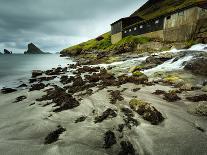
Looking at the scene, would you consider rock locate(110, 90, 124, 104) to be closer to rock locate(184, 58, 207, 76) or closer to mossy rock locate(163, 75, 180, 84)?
mossy rock locate(163, 75, 180, 84)

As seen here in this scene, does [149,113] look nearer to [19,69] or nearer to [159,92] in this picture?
[159,92]

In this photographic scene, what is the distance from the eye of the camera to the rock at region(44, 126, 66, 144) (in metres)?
7.29

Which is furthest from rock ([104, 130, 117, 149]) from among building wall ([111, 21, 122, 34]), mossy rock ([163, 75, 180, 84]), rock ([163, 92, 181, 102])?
building wall ([111, 21, 122, 34])

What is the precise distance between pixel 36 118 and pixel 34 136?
2111 mm

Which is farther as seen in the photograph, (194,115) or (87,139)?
(194,115)

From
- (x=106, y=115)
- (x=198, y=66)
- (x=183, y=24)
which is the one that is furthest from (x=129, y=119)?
(x=183, y=24)

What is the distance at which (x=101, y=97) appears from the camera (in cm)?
1312

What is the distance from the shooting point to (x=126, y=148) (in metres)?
6.58

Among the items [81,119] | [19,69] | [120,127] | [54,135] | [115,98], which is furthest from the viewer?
[19,69]

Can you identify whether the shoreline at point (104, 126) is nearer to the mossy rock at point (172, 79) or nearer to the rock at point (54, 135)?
the rock at point (54, 135)

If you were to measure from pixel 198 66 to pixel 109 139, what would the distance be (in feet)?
49.5

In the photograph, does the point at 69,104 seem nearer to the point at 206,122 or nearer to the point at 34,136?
the point at 34,136

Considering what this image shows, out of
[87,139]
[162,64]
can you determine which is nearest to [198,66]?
[162,64]

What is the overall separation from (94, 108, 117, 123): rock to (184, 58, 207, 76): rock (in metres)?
Result: 11.7
